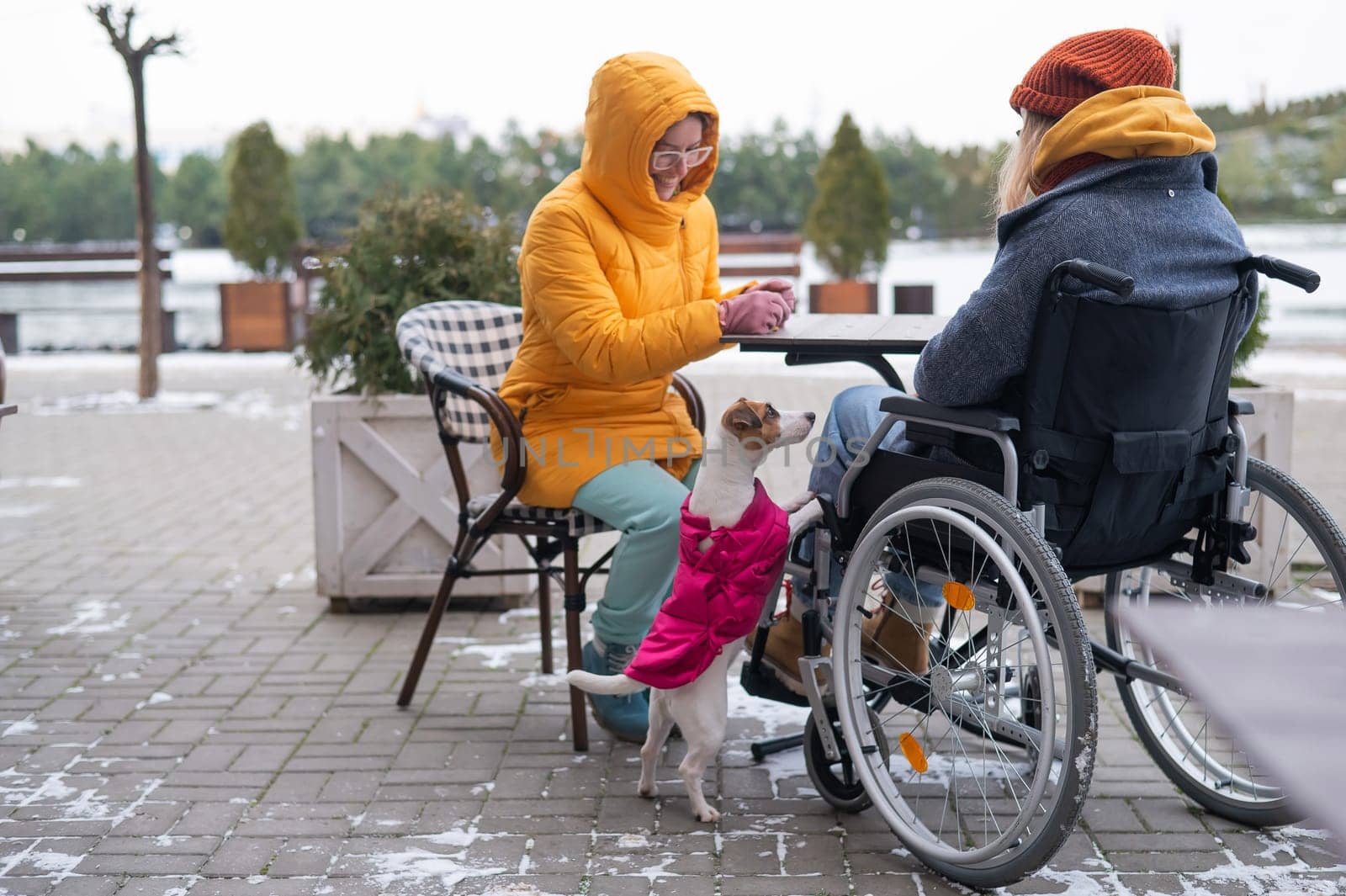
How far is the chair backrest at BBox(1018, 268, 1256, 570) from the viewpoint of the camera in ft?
7.16

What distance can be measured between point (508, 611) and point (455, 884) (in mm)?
1870

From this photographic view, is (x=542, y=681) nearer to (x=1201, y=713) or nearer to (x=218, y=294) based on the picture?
(x=1201, y=713)

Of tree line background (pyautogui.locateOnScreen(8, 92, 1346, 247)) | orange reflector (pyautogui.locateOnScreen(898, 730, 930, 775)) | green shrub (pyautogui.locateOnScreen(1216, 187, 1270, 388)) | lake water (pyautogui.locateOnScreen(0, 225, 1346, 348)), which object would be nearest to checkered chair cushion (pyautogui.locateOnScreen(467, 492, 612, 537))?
orange reflector (pyautogui.locateOnScreen(898, 730, 930, 775))

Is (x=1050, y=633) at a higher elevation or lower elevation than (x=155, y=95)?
lower

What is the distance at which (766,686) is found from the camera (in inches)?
114

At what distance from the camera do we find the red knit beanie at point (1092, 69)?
2303 mm

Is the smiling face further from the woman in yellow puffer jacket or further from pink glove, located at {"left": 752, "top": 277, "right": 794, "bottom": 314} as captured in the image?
pink glove, located at {"left": 752, "top": 277, "right": 794, "bottom": 314}

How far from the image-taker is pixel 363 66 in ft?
32.7

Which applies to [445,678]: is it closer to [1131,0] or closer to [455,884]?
[455,884]

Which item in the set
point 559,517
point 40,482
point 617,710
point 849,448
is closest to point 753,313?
point 849,448

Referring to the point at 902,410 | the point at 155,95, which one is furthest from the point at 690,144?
the point at 155,95

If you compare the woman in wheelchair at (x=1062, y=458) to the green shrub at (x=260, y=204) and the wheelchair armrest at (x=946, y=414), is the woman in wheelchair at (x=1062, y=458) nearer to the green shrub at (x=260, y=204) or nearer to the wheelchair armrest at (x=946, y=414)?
the wheelchair armrest at (x=946, y=414)

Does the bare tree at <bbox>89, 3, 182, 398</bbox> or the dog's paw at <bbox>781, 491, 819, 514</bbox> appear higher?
the bare tree at <bbox>89, 3, 182, 398</bbox>

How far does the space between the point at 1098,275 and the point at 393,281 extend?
259cm
